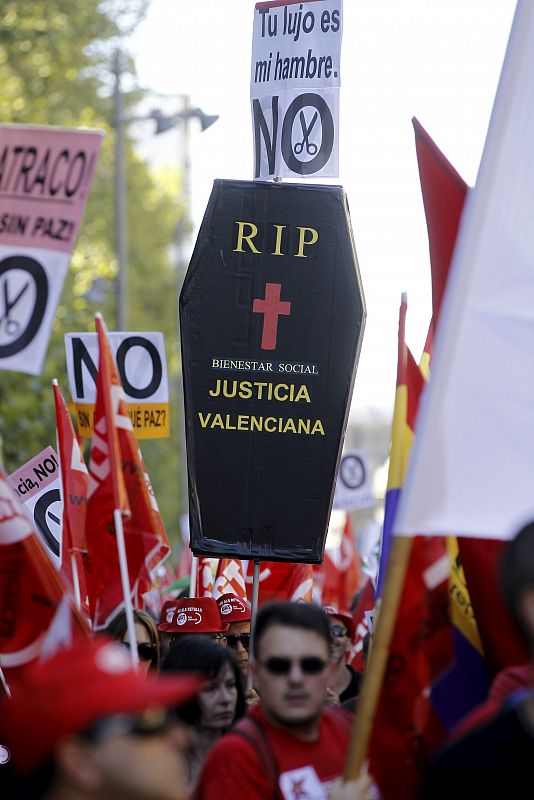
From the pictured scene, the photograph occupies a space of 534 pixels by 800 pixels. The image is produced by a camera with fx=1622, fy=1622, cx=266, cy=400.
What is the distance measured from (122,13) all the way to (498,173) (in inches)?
954

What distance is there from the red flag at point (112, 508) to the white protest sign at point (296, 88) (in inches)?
98.9

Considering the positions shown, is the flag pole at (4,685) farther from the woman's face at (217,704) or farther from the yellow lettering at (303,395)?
the yellow lettering at (303,395)

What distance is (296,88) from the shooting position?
8383 millimetres

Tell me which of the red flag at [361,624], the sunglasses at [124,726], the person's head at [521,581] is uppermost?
the person's head at [521,581]

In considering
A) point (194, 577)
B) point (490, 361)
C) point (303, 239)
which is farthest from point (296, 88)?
point (490, 361)

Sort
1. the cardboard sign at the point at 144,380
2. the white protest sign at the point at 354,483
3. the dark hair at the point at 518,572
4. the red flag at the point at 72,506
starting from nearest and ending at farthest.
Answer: the dark hair at the point at 518,572
the red flag at the point at 72,506
the cardboard sign at the point at 144,380
the white protest sign at the point at 354,483

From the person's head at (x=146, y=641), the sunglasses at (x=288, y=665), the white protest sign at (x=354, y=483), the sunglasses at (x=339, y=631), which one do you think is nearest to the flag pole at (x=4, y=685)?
the sunglasses at (x=288, y=665)

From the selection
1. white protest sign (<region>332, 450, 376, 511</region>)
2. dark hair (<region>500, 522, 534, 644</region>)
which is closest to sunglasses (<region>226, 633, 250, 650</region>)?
dark hair (<region>500, 522, 534, 644</region>)

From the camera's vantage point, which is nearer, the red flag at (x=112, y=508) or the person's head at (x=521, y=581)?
the person's head at (x=521, y=581)

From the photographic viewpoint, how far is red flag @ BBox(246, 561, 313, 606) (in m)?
9.95

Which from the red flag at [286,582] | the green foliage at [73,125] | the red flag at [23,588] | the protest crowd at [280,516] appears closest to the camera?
the protest crowd at [280,516]

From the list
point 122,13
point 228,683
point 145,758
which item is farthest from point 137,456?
point 122,13

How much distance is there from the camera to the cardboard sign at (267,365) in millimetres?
7426

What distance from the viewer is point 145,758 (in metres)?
3.41
